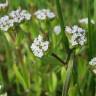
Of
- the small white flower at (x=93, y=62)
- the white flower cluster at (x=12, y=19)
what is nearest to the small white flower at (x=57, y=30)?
the white flower cluster at (x=12, y=19)

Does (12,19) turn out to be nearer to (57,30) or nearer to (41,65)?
(57,30)

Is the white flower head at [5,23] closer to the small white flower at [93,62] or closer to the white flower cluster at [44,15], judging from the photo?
the white flower cluster at [44,15]

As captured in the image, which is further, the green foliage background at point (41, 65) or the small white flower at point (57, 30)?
the small white flower at point (57, 30)

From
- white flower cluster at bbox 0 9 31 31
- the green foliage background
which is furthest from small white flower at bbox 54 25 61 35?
white flower cluster at bbox 0 9 31 31

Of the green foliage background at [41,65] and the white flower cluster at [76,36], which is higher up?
the white flower cluster at [76,36]

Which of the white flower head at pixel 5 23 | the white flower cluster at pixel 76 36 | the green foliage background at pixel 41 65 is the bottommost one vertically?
the green foliage background at pixel 41 65

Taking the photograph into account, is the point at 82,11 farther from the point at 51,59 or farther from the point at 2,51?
the point at 51,59
